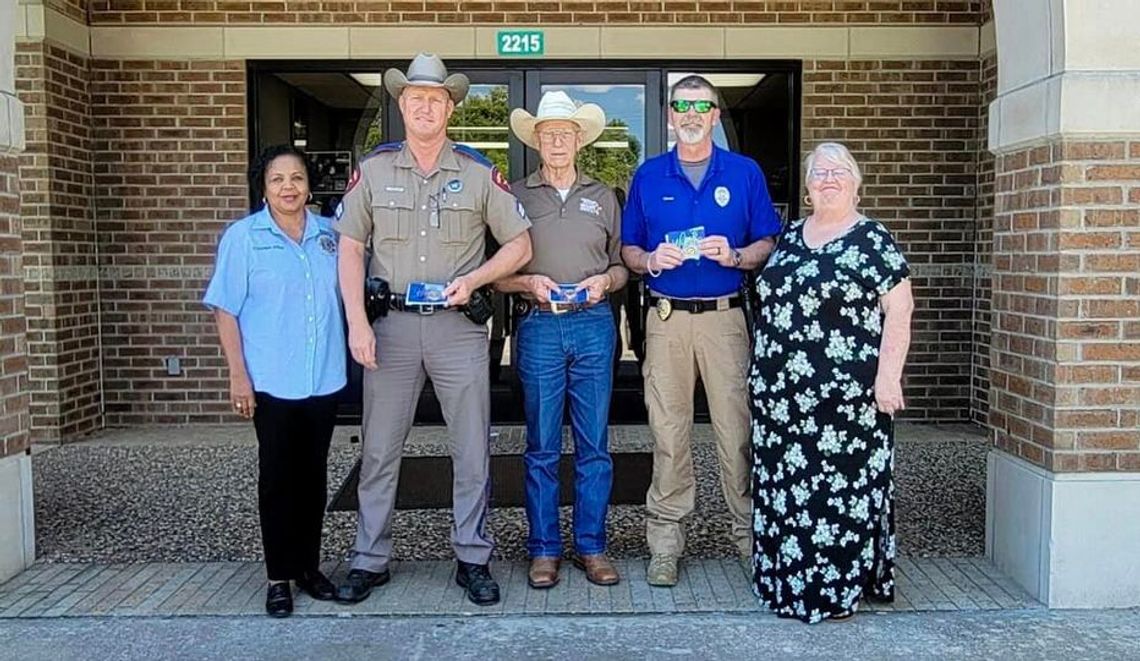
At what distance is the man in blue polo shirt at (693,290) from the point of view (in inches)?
171

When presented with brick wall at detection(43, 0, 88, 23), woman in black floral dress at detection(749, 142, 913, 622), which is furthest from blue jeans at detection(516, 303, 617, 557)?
brick wall at detection(43, 0, 88, 23)

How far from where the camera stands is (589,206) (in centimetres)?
438

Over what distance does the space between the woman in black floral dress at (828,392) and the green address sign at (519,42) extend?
4082 millimetres

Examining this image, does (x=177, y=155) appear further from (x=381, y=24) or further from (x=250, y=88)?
(x=381, y=24)

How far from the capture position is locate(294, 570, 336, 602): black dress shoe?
14.1 ft

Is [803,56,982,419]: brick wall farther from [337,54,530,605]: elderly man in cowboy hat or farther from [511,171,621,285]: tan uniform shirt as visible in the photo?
[337,54,530,605]: elderly man in cowboy hat

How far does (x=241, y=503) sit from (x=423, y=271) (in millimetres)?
2461

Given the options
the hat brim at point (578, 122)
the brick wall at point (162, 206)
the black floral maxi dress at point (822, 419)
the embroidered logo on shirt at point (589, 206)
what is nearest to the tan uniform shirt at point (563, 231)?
the embroidered logo on shirt at point (589, 206)

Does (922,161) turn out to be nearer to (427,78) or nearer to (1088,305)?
(1088,305)

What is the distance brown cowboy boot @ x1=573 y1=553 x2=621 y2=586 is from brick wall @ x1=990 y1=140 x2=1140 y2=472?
5.89ft

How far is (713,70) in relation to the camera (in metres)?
7.89

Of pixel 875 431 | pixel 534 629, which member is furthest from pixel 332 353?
pixel 875 431

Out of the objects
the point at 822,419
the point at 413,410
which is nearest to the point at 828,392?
the point at 822,419

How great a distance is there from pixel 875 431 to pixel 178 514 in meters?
3.70
